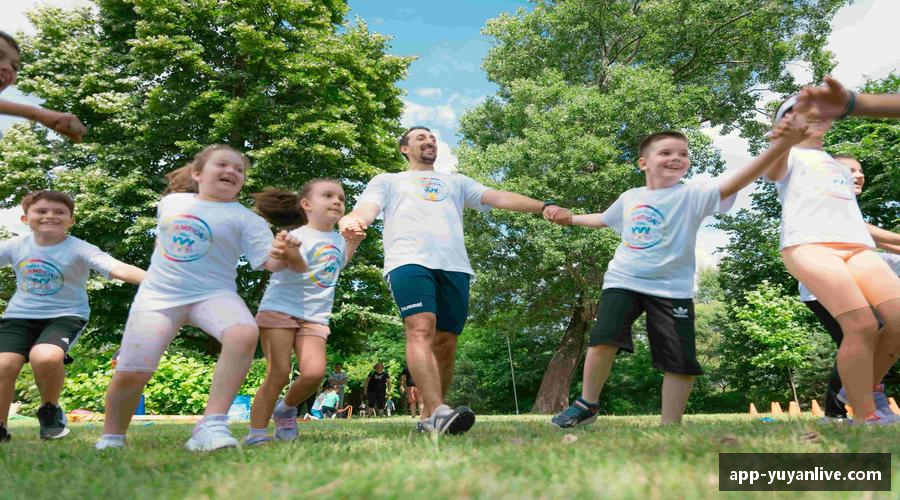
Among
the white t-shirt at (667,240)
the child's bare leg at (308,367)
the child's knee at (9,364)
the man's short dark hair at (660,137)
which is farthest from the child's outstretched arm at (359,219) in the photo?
the child's knee at (9,364)

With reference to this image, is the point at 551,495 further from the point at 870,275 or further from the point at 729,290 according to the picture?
the point at 729,290

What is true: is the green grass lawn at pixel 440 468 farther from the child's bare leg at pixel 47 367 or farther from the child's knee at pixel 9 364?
the child's knee at pixel 9 364

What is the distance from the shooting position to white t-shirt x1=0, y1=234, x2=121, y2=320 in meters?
5.45

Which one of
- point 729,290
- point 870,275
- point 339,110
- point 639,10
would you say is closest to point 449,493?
point 870,275

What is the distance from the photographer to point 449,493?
1843 millimetres

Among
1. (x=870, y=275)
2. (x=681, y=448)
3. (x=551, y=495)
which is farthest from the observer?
(x=870, y=275)

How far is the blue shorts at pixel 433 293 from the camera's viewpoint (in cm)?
464

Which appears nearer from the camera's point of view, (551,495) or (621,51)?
(551,495)

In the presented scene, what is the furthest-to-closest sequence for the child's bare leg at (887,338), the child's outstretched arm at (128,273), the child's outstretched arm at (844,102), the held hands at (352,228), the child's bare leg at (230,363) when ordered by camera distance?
the child's outstretched arm at (128,273) < the held hands at (352,228) < the child's bare leg at (887,338) < the child's bare leg at (230,363) < the child's outstretched arm at (844,102)

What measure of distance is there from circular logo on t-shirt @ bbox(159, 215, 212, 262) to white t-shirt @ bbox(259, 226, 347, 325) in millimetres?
679

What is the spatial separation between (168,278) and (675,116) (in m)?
19.0

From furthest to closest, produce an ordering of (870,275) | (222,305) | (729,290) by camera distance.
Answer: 1. (729,290)
2. (870,275)
3. (222,305)

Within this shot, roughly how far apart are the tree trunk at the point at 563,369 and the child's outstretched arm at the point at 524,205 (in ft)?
58.6

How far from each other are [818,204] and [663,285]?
3.69 feet
